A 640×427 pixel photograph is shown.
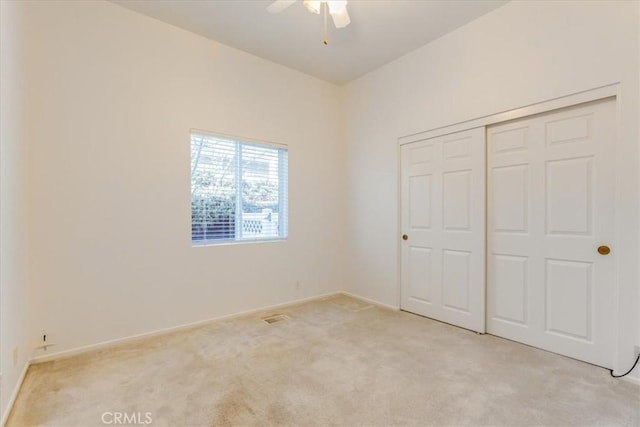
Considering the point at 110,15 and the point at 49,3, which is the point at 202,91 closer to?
the point at 110,15

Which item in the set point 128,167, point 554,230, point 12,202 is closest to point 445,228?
point 554,230

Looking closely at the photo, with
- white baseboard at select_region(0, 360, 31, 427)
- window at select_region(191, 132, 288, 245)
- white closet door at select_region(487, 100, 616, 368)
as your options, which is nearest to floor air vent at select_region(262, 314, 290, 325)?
window at select_region(191, 132, 288, 245)

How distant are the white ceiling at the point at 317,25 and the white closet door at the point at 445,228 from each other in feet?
3.85

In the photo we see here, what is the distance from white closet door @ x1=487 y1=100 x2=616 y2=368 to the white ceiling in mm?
1296

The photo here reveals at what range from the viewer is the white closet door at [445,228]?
3.22 metres

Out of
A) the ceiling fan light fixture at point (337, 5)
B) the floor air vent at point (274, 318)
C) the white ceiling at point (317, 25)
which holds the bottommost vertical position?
the floor air vent at point (274, 318)

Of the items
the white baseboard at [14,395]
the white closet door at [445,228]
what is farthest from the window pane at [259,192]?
the white baseboard at [14,395]

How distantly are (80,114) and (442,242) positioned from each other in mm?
3866

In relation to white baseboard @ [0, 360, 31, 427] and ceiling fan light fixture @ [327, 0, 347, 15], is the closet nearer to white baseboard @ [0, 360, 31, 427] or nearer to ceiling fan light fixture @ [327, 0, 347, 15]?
ceiling fan light fixture @ [327, 0, 347, 15]

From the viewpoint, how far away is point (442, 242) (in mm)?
3549

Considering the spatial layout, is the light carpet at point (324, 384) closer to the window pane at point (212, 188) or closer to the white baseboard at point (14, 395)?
the white baseboard at point (14, 395)

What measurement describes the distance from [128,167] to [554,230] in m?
4.01

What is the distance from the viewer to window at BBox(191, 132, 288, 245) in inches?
138

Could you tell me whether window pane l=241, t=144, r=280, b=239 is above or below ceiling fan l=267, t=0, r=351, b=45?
below
